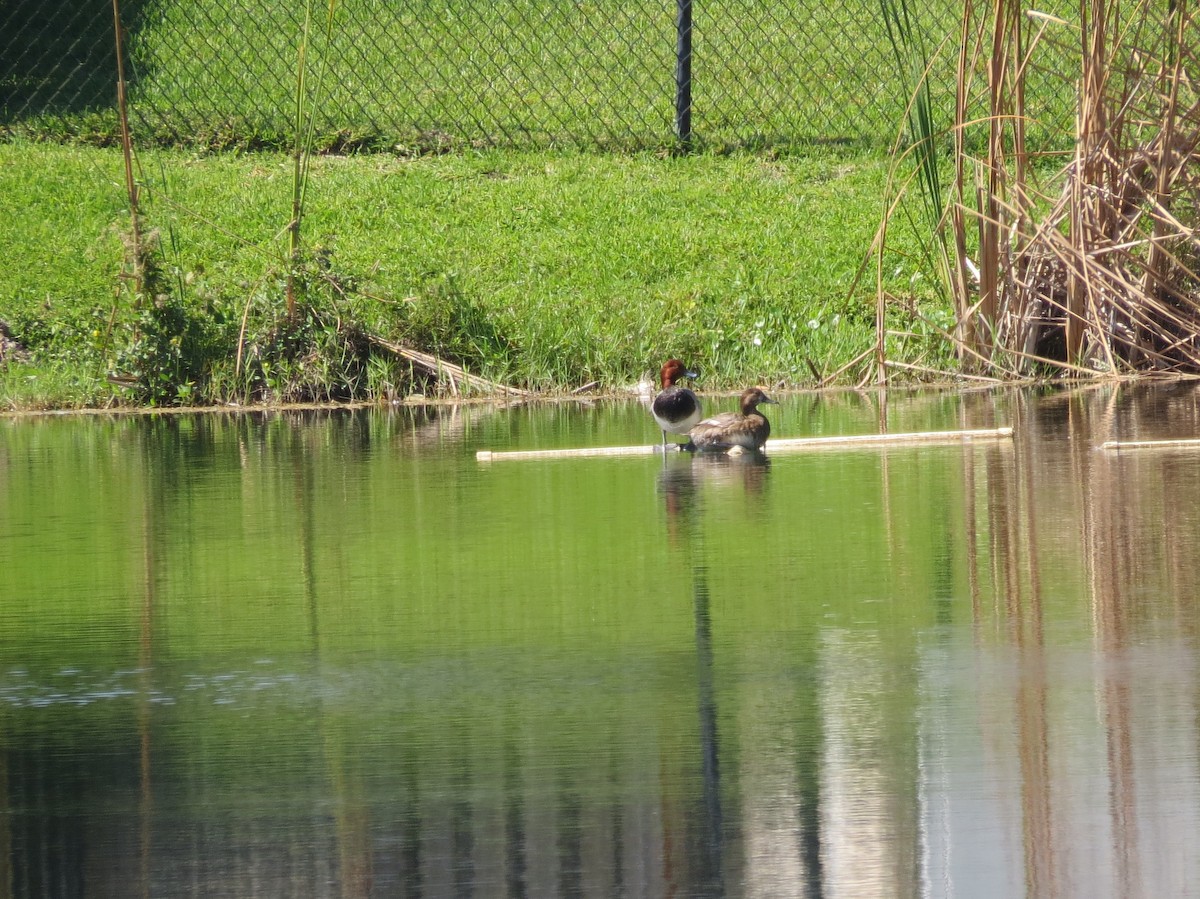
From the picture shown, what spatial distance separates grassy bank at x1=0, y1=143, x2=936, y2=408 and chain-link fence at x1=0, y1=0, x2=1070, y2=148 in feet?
2.11

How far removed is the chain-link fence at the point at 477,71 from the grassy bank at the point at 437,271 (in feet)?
2.11

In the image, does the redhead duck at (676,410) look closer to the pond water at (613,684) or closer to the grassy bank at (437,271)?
the pond water at (613,684)

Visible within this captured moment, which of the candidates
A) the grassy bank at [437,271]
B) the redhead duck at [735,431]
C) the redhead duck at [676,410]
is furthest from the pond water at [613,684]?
the grassy bank at [437,271]

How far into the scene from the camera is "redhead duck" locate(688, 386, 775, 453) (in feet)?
27.4

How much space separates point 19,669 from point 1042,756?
2.42m

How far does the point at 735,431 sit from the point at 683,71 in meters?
8.09

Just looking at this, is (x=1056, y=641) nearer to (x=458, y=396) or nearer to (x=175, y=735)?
(x=175, y=735)

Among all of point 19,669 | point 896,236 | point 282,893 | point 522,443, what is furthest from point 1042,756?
point 896,236

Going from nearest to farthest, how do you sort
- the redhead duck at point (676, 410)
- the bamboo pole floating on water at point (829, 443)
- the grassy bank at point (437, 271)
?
1. the bamboo pole floating on water at point (829, 443)
2. the redhead duck at point (676, 410)
3. the grassy bank at point (437, 271)

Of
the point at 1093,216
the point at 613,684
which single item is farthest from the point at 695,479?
the point at 1093,216

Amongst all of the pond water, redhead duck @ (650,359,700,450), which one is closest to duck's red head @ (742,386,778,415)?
redhead duck @ (650,359,700,450)

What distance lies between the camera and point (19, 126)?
1656 cm

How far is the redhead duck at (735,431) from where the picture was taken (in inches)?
329

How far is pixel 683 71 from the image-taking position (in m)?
15.9
